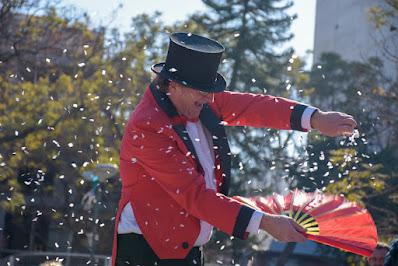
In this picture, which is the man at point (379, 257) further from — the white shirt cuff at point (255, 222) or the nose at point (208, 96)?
the white shirt cuff at point (255, 222)

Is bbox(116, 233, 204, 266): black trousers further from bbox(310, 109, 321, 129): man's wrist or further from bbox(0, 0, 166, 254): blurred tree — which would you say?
bbox(0, 0, 166, 254): blurred tree

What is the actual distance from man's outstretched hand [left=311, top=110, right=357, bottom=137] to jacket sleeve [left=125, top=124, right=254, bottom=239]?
0.63 metres

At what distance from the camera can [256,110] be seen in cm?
452

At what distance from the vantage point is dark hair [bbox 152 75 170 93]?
4.22 m

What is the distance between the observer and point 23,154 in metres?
16.5

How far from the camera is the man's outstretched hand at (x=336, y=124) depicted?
13.8 ft

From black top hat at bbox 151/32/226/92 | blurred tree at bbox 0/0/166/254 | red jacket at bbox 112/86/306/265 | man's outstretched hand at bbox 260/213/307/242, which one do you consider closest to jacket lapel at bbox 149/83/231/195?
red jacket at bbox 112/86/306/265

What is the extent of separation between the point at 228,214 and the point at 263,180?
9869mm

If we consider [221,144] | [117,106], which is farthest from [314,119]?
[117,106]

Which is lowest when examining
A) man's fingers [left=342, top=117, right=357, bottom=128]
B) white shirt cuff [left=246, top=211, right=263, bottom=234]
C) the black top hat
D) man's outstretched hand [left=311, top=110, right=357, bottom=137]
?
white shirt cuff [left=246, top=211, right=263, bottom=234]

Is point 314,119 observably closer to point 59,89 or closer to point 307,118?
point 307,118

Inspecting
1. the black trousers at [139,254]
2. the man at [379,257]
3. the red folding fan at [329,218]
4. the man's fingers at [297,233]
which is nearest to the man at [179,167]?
the black trousers at [139,254]

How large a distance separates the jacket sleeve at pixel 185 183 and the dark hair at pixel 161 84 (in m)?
A: 0.25

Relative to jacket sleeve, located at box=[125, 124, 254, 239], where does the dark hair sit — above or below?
above
